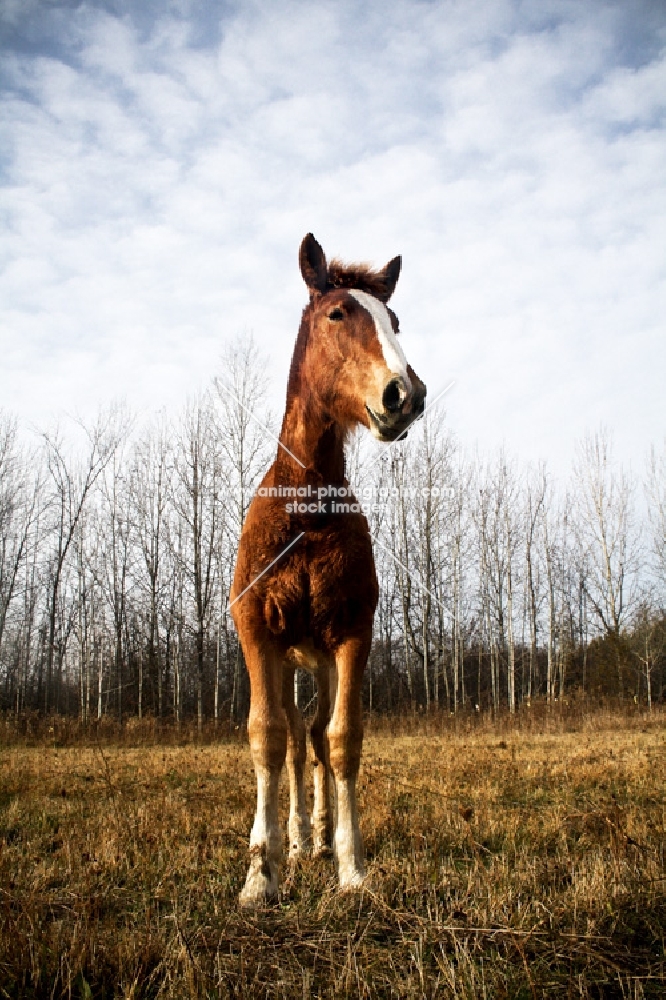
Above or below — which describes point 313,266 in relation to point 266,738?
above

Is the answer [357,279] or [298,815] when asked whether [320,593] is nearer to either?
[357,279]

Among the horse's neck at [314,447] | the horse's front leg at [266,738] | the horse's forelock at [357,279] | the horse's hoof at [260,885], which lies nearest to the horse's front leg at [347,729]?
the horse's front leg at [266,738]

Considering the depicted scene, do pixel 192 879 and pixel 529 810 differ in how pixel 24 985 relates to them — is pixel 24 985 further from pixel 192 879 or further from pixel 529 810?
pixel 529 810

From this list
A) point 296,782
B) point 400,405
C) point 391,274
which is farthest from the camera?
point 296,782

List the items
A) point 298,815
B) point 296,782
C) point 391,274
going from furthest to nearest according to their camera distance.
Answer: point 296,782
point 298,815
point 391,274

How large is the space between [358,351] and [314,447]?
67 cm

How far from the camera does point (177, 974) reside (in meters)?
2.25

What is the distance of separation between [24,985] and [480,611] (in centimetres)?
3510

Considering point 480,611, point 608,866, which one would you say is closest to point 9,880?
point 608,866

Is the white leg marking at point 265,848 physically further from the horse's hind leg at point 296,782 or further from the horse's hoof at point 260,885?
the horse's hind leg at point 296,782

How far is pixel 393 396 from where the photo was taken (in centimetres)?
328

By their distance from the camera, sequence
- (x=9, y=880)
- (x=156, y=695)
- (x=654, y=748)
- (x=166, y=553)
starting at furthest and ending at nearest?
(x=156, y=695) < (x=166, y=553) < (x=654, y=748) < (x=9, y=880)

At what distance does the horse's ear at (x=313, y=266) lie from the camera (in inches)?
162

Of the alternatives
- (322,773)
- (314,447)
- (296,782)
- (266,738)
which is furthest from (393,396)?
(296,782)
